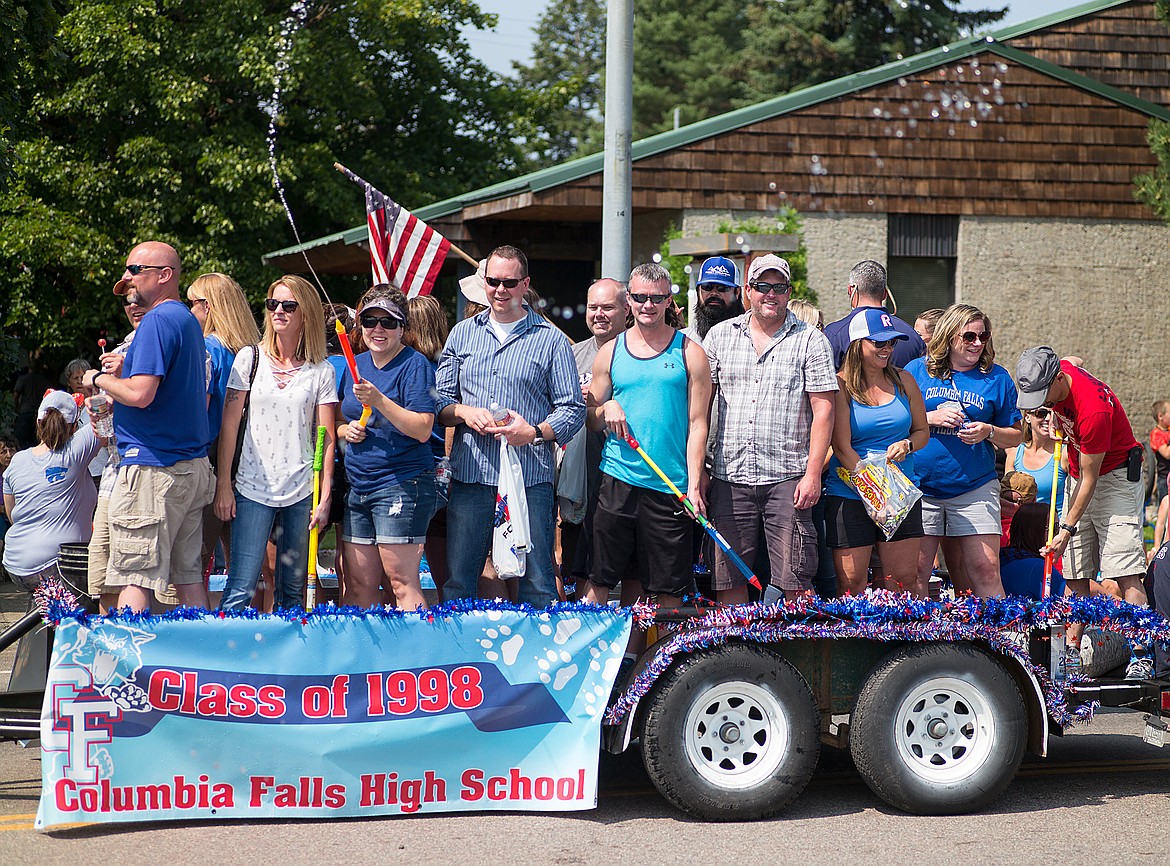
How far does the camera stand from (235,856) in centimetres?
482

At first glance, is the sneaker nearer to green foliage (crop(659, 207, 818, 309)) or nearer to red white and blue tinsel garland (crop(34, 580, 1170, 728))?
red white and blue tinsel garland (crop(34, 580, 1170, 728))

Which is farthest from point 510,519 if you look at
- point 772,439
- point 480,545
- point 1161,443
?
point 1161,443

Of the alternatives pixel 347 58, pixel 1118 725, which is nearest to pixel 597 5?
pixel 347 58

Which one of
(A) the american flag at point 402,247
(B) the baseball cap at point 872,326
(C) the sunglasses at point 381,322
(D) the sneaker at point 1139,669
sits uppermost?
(A) the american flag at point 402,247

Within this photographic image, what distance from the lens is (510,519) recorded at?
223 inches

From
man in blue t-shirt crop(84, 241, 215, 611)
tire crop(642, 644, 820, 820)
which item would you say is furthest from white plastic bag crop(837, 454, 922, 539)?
man in blue t-shirt crop(84, 241, 215, 611)

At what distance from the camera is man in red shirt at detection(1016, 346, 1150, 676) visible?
7.11 m

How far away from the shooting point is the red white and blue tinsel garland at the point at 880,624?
17.6ft

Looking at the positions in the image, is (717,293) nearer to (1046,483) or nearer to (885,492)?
(885,492)

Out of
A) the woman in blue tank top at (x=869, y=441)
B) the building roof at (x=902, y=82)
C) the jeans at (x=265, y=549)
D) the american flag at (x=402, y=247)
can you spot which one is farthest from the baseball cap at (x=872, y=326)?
the building roof at (x=902, y=82)

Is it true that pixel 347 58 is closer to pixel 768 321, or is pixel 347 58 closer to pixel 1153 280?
pixel 1153 280

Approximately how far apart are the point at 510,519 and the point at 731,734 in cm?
128

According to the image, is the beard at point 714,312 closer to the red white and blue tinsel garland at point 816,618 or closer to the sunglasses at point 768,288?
the sunglasses at point 768,288

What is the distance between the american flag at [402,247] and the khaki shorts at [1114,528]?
482 cm
